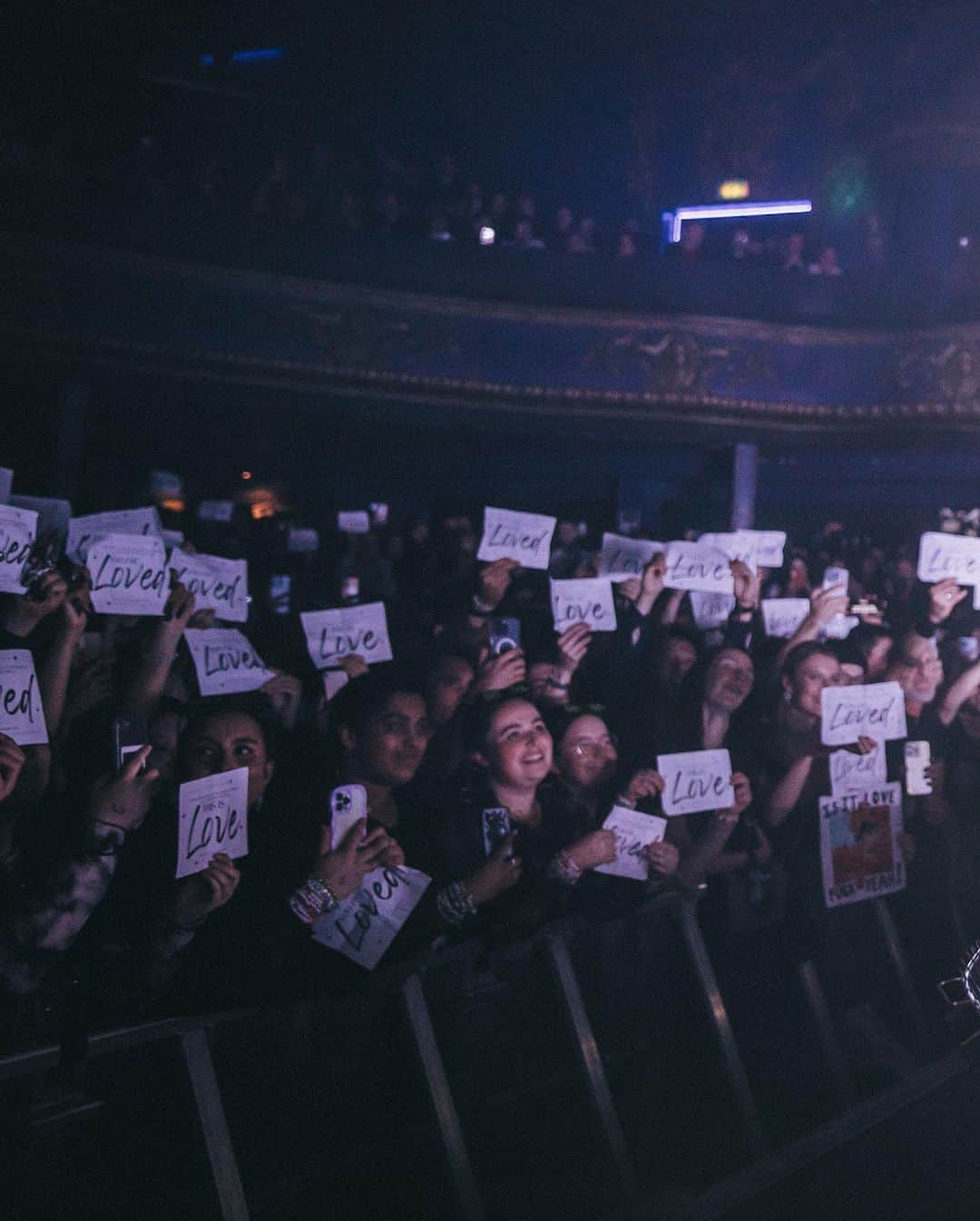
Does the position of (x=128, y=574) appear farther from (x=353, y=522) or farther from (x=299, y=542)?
(x=299, y=542)

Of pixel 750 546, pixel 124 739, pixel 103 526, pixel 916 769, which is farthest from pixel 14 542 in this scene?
pixel 916 769

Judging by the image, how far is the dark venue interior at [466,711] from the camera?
2873 millimetres

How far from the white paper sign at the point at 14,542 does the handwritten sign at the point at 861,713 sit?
301cm

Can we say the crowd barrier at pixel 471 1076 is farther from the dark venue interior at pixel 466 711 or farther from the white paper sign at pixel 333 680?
the white paper sign at pixel 333 680

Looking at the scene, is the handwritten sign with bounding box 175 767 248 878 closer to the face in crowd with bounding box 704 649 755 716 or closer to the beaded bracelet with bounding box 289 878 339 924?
the beaded bracelet with bounding box 289 878 339 924

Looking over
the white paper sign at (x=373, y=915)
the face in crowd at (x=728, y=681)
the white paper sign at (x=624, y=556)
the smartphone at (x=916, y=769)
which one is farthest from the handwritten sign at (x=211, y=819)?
the smartphone at (x=916, y=769)

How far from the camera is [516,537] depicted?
15.0 ft

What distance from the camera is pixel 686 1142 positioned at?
3977 mm

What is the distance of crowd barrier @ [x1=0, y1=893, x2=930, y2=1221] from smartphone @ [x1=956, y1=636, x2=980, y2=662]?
88.1 inches

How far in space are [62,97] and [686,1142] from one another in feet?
24.3

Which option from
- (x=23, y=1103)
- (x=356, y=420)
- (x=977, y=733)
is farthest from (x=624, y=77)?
(x=23, y=1103)

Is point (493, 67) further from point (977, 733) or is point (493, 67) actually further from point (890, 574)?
point (977, 733)

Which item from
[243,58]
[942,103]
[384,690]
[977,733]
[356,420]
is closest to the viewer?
[384,690]

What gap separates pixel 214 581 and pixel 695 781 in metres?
1.96
